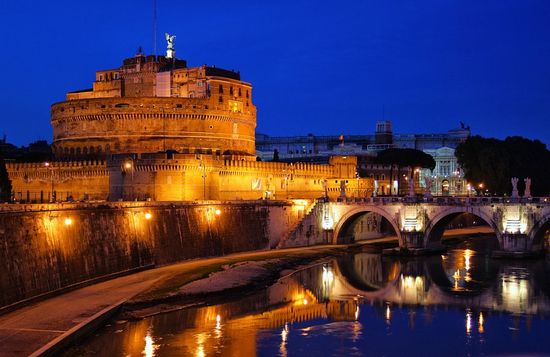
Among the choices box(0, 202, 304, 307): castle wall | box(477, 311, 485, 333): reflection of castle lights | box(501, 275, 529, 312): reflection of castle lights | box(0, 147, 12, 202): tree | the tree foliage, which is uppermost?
the tree foliage

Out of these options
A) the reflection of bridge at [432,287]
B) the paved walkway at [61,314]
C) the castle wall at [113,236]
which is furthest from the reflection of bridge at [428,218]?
the paved walkway at [61,314]

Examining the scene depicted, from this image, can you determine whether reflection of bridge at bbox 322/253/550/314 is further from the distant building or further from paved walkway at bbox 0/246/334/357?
the distant building

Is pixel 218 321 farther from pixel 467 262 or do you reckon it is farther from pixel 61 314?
pixel 467 262

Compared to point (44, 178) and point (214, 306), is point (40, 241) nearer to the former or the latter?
point (214, 306)

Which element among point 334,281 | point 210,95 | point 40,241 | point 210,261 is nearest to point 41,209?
point 40,241

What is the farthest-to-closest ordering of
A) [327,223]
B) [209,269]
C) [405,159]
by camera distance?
[405,159], [327,223], [209,269]

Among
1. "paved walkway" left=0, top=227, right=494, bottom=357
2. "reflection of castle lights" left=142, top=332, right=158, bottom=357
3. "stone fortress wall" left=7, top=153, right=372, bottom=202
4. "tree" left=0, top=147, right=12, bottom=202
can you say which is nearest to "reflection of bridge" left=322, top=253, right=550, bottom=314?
"paved walkway" left=0, top=227, right=494, bottom=357

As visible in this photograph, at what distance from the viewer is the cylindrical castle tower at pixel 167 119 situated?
7806cm

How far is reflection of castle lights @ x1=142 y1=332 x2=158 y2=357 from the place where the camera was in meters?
30.4

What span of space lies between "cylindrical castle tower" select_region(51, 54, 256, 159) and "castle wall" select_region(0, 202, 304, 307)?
58.4ft

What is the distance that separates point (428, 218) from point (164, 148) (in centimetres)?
2872

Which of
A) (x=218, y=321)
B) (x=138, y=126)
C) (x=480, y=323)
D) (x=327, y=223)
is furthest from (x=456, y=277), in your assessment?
(x=138, y=126)

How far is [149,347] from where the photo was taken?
31344mm

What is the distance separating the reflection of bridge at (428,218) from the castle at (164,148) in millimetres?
3662
